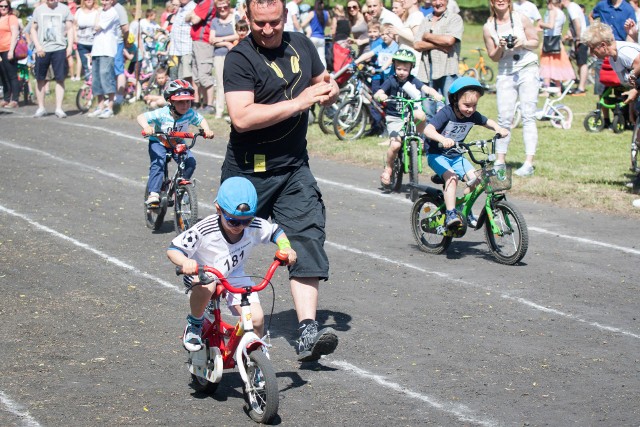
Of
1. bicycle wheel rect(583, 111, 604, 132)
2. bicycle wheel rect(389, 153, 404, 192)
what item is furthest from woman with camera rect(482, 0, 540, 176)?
bicycle wheel rect(583, 111, 604, 132)

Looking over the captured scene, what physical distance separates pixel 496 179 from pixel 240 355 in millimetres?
4855

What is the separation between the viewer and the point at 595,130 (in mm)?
19547

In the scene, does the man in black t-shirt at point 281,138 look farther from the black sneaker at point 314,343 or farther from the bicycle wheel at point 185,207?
the bicycle wheel at point 185,207

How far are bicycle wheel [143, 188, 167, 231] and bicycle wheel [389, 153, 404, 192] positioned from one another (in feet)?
11.8

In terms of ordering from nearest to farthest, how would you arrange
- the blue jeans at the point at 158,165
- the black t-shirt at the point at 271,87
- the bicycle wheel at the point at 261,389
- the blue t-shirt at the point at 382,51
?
the bicycle wheel at the point at 261,389, the black t-shirt at the point at 271,87, the blue jeans at the point at 158,165, the blue t-shirt at the point at 382,51

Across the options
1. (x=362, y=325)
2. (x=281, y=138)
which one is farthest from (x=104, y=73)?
(x=281, y=138)

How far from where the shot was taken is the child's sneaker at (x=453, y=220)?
34.9 feet

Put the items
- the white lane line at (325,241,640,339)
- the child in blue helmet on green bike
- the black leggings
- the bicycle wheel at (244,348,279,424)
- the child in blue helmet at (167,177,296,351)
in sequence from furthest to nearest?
1. the black leggings
2. the child in blue helmet on green bike
3. the white lane line at (325,241,640,339)
4. the child in blue helmet at (167,177,296,351)
5. the bicycle wheel at (244,348,279,424)

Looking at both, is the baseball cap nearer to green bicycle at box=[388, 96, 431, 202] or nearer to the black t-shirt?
the black t-shirt

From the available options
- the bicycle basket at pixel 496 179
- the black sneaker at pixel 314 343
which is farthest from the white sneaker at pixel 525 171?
the black sneaker at pixel 314 343

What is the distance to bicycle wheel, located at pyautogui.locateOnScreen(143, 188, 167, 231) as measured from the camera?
1195 cm

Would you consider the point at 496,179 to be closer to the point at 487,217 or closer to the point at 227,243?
the point at 487,217

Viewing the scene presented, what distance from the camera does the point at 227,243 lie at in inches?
261

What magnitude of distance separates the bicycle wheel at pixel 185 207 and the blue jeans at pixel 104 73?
1099 centimetres
